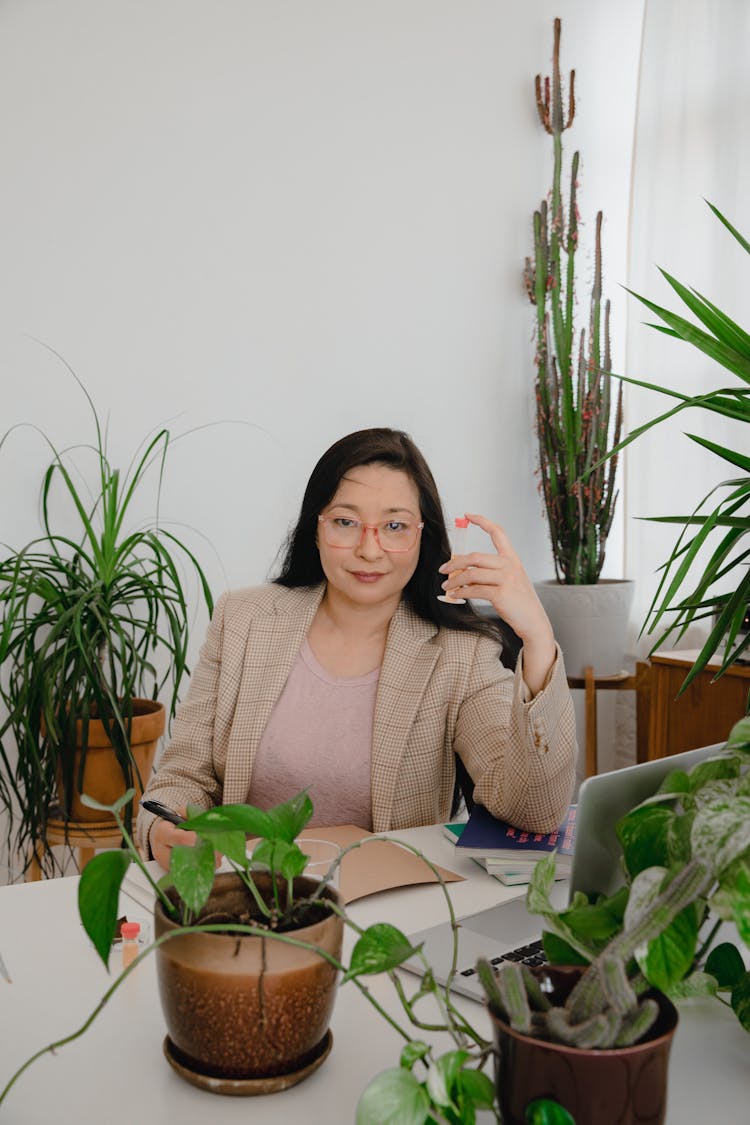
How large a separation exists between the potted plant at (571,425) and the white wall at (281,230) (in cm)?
12

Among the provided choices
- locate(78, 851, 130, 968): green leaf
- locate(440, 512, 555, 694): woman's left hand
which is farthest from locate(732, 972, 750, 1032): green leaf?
locate(440, 512, 555, 694): woman's left hand

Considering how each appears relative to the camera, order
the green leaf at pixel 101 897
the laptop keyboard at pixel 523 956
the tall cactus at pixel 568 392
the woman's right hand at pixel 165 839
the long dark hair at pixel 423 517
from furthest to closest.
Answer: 1. the tall cactus at pixel 568 392
2. the long dark hair at pixel 423 517
3. the woman's right hand at pixel 165 839
4. the laptop keyboard at pixel 523 956
5. the green leaf at pixel 101 897

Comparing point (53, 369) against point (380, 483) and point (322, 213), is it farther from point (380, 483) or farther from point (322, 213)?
point (380, 483)

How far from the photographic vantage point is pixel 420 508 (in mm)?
1837

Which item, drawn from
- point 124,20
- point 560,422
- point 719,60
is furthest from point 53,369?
point 719,60

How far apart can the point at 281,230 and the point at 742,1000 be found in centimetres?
272

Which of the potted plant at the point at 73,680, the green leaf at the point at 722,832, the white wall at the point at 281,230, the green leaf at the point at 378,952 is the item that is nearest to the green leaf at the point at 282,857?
the green leaf at the point at 378,952

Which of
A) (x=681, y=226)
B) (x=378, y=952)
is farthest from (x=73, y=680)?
(x=681, y=226)

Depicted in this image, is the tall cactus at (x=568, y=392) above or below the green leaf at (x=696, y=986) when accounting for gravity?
above

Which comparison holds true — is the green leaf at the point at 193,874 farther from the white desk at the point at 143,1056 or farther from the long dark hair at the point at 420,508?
the long dark hair at the point at 420,508

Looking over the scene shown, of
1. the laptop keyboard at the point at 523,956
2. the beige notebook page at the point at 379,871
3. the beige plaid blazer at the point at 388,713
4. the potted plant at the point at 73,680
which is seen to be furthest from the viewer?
the potted plant at the point at 73,680

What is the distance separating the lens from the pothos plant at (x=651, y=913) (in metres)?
0.56

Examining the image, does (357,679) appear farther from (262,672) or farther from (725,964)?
(725,964)

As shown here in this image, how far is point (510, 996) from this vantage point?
62 cm
